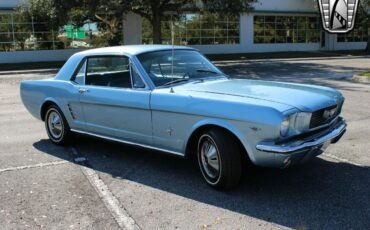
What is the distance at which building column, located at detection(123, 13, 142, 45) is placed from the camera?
1348 inches

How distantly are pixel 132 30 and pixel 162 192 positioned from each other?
1195 inches

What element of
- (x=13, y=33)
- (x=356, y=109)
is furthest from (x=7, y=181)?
(x=13, y=33)

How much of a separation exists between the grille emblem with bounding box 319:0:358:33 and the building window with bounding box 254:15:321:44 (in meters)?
33.2

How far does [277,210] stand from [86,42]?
29.8 m

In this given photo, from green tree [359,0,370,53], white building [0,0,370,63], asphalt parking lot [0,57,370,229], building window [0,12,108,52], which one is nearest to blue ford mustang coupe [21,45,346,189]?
asphalt parking lot [0,57,370,229]

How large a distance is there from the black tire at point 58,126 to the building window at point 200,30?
27658 mm

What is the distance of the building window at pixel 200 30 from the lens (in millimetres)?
34781

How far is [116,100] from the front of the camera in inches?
235

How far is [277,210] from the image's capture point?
451 centimetres

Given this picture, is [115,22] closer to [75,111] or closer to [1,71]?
[1,71]

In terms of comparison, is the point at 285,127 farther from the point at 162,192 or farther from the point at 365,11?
the point at 365,11

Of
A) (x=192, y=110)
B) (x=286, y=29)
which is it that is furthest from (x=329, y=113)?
(x=286, y=29)

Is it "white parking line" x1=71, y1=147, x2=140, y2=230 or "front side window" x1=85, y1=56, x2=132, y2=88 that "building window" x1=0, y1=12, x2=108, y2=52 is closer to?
"front side window" x1=85, y1=56, x2=132, y2=88

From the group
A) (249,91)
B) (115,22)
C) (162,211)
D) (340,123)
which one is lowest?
(162,211)
